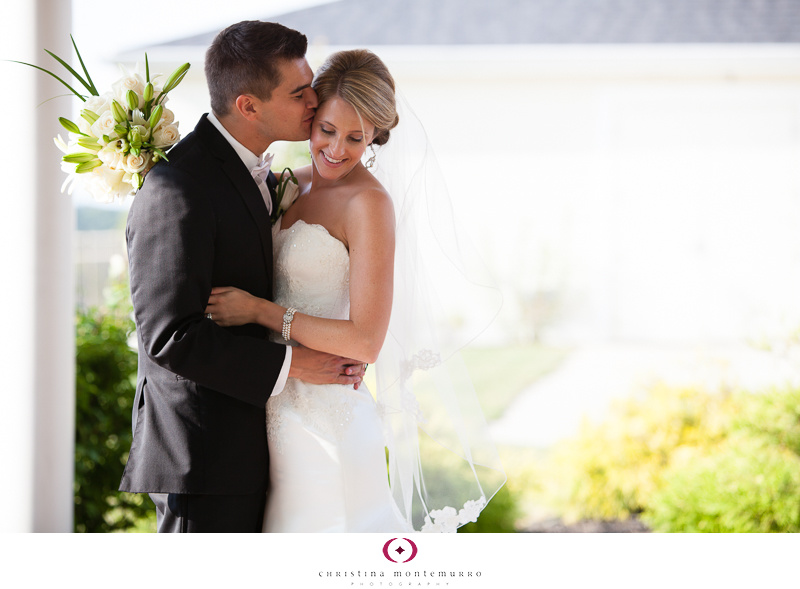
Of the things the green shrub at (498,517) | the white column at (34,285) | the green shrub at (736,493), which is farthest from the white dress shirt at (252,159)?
the green shrub at (736,493)

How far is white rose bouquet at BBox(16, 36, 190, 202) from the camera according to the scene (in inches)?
70.9

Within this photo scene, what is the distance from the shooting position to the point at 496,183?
265 inches

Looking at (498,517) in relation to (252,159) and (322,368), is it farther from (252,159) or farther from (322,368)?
(252,159)

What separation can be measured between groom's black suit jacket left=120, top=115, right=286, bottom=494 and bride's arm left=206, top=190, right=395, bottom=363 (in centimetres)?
8

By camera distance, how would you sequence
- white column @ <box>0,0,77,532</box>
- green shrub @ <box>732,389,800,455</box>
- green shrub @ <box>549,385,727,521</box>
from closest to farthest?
1. white column @ <box>0,0,77,532</box>
2. green shrub @ <box>732,389,800,455</box>
3. green shrub @ <box>549,385,727,521</box>

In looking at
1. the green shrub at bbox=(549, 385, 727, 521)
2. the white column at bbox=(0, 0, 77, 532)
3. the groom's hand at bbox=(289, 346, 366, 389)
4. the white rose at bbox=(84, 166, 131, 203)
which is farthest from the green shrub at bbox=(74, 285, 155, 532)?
the green shrub at bbox=(549, 385, 727, 521)

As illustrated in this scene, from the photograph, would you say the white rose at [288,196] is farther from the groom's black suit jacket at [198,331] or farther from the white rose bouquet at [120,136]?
the white rose bouquet at [120,136]

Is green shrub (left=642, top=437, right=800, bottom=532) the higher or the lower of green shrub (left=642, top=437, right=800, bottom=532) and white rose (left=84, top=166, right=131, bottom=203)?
the lower

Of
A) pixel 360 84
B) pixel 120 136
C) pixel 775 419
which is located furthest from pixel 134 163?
pixel 775 419

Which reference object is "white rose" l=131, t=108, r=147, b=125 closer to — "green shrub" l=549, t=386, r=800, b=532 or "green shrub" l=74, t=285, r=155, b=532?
"green shrub" l=74, t=285, r=155, b=532

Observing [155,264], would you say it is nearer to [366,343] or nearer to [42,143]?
[366,343]
